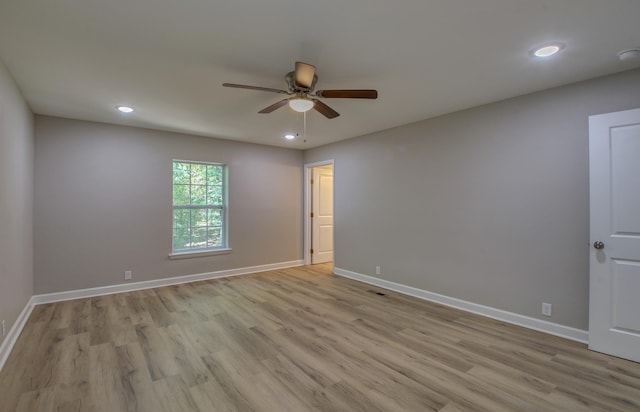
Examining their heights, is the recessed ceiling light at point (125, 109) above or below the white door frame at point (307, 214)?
above

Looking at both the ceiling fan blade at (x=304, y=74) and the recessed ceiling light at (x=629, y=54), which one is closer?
the ceiling fan blade at (x=304, y=74)

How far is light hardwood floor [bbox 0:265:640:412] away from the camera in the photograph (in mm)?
1992

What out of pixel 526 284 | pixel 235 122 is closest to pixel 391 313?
pixel 526 284

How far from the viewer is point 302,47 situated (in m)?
2.24

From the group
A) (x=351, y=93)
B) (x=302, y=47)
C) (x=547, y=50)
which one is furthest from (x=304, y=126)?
(x=547, y=50)

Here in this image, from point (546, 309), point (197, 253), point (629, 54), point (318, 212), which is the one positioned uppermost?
point (629, 54)

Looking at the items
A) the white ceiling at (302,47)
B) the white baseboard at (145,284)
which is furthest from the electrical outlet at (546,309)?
the white baseboard at (145,284)

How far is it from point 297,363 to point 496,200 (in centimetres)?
272

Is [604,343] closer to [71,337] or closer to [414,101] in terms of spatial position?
[414,101]

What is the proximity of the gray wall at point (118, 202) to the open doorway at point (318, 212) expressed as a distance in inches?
39.8

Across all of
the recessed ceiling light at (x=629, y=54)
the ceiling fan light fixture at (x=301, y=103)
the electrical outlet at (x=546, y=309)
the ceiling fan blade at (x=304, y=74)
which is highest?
the recessed ceiling light at (x=629, y=54)

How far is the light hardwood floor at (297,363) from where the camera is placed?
1.99 m

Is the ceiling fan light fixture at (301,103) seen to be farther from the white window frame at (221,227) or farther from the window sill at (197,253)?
the window sill at (197,253)

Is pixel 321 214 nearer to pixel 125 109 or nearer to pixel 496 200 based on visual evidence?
pixel 496 200
